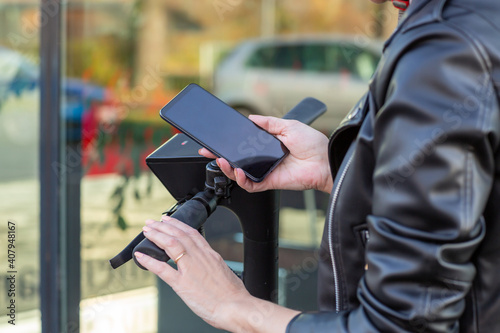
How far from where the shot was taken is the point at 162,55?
14.0 ft

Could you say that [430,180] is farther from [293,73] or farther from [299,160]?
[293,73]

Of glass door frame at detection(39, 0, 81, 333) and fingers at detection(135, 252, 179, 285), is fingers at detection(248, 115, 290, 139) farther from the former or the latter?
glass door frame at detection(39, 0, 81, 333)

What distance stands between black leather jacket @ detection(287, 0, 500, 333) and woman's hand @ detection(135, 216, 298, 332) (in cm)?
12

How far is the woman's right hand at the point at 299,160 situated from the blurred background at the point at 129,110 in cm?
33

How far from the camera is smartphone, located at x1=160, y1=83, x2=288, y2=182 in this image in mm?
1333

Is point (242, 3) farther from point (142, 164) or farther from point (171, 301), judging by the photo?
point (171, 301)

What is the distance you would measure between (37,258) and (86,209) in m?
0.33

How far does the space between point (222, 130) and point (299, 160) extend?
24 cm

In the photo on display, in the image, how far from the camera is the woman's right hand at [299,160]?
58.4 inches

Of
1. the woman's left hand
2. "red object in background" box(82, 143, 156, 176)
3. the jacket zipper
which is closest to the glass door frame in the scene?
"red object in background" box(82, 143, 156, 176)

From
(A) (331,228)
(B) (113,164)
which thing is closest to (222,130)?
(A) (331,228)

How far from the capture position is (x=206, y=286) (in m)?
1.05

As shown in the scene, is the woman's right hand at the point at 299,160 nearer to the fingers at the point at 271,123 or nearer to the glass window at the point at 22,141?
the fingers at the point at 271,123

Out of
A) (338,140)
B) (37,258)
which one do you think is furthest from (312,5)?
(338,140)
